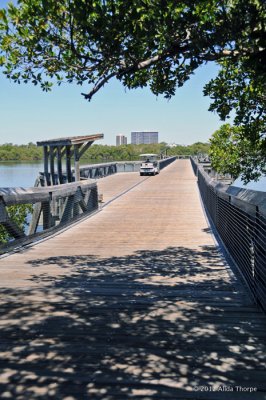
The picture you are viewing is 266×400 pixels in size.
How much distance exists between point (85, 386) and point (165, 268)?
4.37 m

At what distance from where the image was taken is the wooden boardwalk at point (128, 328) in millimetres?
3328

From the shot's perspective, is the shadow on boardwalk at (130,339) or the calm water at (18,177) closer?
the shadow on boardwalk at (130,339)

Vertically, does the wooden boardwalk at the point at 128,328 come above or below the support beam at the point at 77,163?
below

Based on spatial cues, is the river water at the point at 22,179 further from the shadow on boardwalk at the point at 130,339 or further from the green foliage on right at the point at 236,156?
the shadow on boardwalk at the point at 130,339

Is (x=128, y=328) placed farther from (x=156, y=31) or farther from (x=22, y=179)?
(x=22, y=179)

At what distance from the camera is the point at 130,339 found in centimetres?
420

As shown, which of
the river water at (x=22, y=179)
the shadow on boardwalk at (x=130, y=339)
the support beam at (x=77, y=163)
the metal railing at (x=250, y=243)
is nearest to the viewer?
the shadow on boardwalk at (x=130, y=339)

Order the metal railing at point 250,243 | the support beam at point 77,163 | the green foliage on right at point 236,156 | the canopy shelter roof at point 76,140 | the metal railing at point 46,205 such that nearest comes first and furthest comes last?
the metal railing at point 250,243
the metal railing at point 46,205
the canopy shelter roof at point 76,140
the support beam at point 77,163
the green foliage on right at point 236,156

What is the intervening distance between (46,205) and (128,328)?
7185 millimetres

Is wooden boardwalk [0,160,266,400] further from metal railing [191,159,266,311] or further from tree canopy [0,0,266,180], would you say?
tree canopy [0,0,266,180]

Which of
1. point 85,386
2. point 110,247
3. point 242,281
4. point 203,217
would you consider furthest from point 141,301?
point 203,217

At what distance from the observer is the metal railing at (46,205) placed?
8.88 meters

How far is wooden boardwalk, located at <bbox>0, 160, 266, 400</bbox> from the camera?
333 centimetres

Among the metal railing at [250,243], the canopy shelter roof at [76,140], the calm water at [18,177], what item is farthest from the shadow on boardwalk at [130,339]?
the calm water at [18,177]
